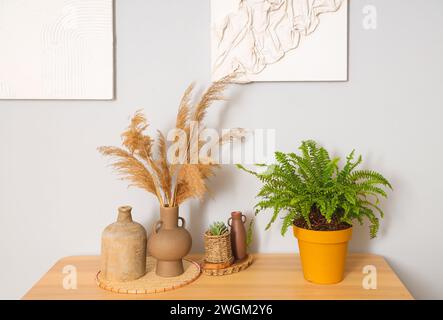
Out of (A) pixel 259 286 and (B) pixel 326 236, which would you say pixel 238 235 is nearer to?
(A) pixel 259 286

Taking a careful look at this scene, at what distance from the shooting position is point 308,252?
1.22m

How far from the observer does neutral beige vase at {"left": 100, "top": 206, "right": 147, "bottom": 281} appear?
121cm

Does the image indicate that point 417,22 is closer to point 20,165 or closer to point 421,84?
point 421,84

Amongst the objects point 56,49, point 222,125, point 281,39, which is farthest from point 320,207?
point 56,49

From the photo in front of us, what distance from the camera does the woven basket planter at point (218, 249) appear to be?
1288 mm

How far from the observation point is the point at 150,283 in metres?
1.20

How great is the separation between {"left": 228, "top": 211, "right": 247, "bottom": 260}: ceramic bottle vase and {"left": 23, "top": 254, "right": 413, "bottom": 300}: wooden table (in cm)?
6

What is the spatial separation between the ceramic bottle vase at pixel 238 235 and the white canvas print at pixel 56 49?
618 mm

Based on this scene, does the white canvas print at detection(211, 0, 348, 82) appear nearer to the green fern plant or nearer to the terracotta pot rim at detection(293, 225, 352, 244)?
the green fern plant

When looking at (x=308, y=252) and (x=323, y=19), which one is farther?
(x=323, y=19)

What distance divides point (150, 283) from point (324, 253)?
1.74 ft

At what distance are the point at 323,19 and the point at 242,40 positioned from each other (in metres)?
0.29

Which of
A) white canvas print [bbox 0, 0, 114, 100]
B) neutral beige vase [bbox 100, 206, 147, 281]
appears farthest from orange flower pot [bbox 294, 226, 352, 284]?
white canvas print [bbox 0, 0, 114, 100]
